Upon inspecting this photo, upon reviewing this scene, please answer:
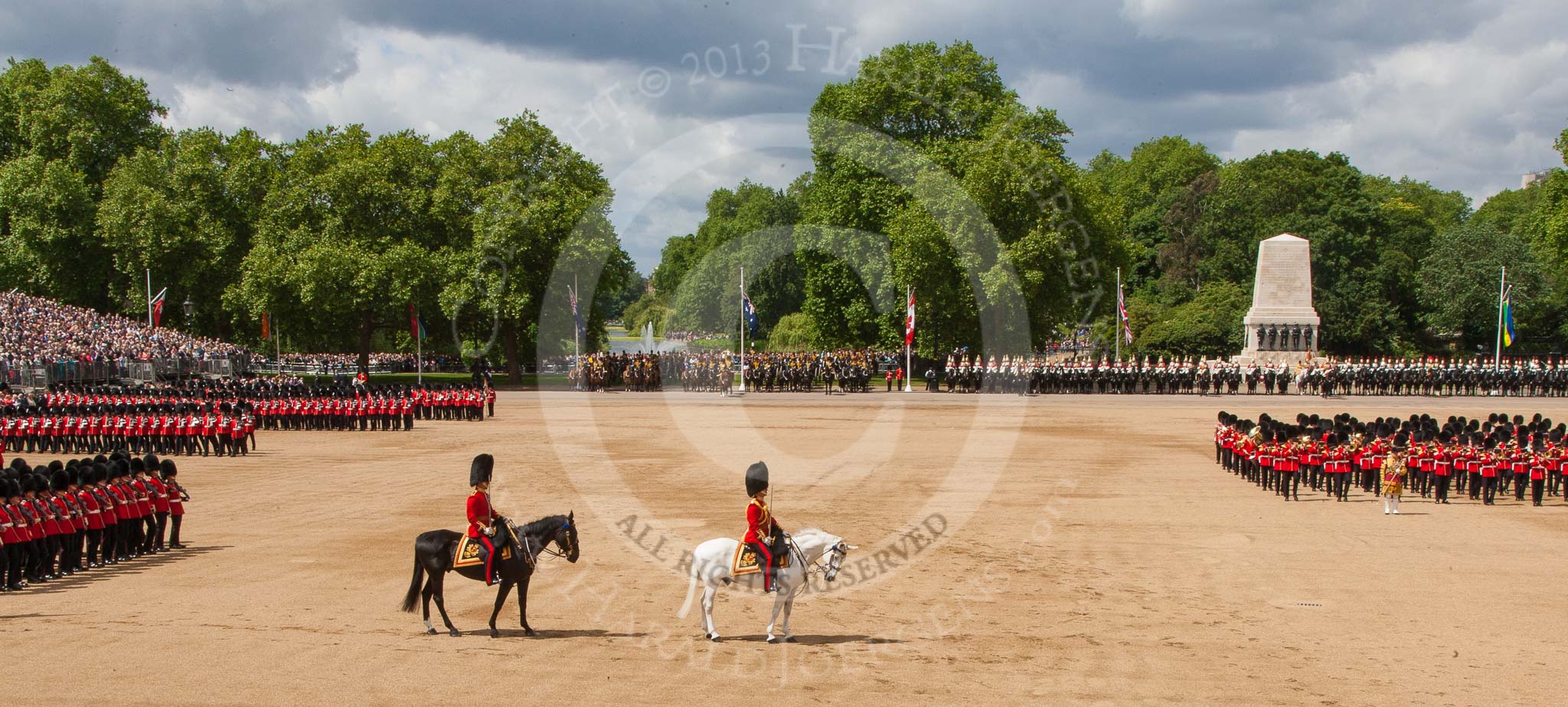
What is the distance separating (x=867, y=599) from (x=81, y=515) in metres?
9.16

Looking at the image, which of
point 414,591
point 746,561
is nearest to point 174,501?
point 414,591

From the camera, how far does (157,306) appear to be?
2018 inches

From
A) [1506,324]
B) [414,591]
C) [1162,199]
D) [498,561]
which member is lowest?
[414,591]

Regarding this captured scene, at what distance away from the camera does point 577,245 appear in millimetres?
47344

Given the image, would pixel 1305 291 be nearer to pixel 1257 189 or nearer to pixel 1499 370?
pixel 1499 370

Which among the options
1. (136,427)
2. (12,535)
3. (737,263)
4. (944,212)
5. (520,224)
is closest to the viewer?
(12,535)

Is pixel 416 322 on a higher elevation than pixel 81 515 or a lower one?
higher

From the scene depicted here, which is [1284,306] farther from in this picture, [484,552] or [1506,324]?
[484,552]

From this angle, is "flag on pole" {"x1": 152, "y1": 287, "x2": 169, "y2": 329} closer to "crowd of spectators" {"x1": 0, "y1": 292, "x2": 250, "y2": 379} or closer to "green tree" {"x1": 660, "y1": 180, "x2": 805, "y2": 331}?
"crowd of spectators" {"x1": 0, "y1": 292, "x2": 250, "y2": 379}

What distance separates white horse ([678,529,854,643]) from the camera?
9969 mm

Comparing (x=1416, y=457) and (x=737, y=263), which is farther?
(x=737, y=263)

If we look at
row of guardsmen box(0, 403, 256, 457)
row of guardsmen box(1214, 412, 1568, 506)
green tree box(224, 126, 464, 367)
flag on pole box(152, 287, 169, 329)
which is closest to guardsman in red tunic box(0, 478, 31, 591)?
row of guardsmen box(0, 403, 256, 457)

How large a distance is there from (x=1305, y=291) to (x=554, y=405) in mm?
36054

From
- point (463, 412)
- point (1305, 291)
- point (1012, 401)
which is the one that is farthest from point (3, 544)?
point (1305, 291)
